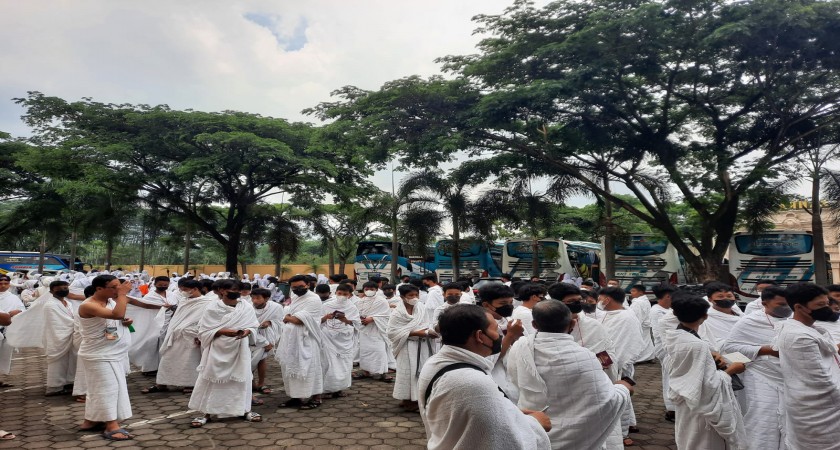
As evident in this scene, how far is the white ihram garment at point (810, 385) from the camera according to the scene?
3.96m

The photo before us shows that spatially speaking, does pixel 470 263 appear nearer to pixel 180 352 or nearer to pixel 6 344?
pixel 180 352

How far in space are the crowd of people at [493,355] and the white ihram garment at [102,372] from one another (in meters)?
0.01

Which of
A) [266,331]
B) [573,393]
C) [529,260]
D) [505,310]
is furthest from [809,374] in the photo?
[529,260]

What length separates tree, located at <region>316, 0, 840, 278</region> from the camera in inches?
536

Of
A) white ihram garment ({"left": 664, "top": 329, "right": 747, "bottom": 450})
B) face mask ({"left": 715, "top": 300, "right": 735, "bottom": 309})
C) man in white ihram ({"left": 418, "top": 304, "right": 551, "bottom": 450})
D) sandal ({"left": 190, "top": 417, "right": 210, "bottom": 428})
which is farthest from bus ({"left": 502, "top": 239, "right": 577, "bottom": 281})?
man in white ihram ({"left": 418, "top": 304, "right": 551, "bottom": 450})

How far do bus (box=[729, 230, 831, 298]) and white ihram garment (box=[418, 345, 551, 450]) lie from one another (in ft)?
55.5

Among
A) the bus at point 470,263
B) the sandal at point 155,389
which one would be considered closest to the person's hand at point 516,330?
the sandal at point 155,389

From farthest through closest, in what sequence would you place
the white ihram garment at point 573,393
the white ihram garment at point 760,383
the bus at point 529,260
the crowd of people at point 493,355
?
the bus at point 529,260
the white ihram garment at point 760,383
the white ihram garment at point 573,393
the crowd of people at point 493,355

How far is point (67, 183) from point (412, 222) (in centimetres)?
1159

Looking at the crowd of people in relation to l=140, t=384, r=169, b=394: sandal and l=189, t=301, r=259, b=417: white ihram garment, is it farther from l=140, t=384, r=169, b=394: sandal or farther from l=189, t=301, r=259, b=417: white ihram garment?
l=140, t=384, r=169, b=394: sandal

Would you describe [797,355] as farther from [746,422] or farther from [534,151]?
[534,151]

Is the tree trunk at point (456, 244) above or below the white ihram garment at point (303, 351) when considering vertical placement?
above

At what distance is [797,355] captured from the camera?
4.03 meters

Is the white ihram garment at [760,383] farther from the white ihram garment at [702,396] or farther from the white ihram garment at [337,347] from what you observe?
the white ihram garment at [337,347]
